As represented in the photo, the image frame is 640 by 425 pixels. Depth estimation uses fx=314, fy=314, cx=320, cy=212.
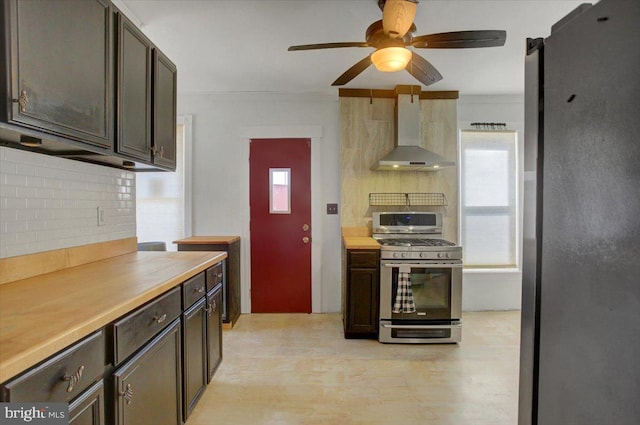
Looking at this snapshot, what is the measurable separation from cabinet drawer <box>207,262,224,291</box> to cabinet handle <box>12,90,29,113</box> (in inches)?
49.7

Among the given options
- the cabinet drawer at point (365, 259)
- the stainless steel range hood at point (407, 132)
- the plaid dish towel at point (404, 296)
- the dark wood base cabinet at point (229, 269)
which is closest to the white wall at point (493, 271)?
the stainless steel range hood at point (407, 132)

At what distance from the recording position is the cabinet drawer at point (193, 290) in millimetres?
1694

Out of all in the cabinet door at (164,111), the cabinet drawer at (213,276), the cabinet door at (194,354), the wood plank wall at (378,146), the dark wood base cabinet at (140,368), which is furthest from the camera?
the wood plank wall at (378,146)

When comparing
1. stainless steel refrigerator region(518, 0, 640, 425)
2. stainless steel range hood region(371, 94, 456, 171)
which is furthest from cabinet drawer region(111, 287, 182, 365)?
stainless steel range hood region(371, 94, 456, 171)

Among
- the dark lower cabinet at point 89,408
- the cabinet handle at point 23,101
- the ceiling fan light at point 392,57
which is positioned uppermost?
the ceiling fan light at point 392,57

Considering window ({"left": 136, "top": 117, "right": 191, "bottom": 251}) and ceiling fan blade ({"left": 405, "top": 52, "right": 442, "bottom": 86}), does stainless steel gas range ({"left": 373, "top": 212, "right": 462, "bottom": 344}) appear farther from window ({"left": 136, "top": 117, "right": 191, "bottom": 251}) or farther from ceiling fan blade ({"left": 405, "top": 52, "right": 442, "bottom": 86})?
window ({"left": 136, "top": 117, "right": 191, "bottom": 251})

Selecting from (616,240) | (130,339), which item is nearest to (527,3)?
(616,240)

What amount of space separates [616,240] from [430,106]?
337 cm

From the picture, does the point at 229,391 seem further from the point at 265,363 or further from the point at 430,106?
the point at 430,106

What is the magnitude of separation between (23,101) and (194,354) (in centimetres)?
148

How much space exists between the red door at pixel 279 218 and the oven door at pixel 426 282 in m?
1.09

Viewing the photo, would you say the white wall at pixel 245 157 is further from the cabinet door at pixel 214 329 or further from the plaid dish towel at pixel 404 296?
the cabinet door at pixel 214 329

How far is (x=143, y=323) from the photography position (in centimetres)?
127

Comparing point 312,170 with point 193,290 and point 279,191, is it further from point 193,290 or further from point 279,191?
point 193,290
